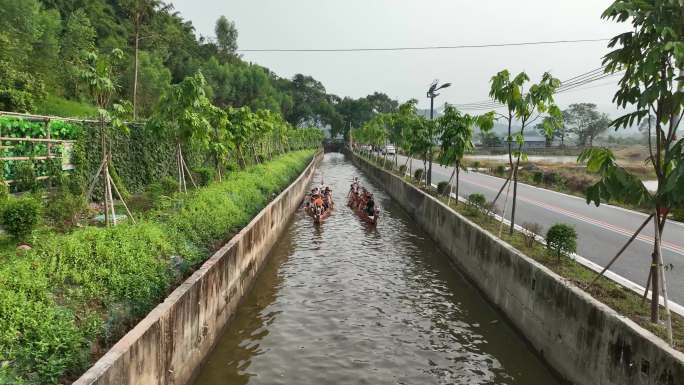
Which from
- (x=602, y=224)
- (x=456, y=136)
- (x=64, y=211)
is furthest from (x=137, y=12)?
(x=602, y=224)

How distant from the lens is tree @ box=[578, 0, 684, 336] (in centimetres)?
614

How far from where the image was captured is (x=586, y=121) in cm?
14000

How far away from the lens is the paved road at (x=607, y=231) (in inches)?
448

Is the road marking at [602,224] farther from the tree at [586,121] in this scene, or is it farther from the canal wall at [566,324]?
the tree at [586,121]

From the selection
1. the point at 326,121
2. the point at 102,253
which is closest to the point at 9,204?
the point at 102,253

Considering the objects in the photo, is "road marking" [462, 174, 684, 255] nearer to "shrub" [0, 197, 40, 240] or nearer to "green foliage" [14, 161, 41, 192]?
"shrub" [0, 197, 40, 240]

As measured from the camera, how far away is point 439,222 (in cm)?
1811

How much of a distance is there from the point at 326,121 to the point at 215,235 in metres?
132

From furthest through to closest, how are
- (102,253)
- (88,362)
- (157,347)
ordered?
(102,253) < (157,347) < (88,362)

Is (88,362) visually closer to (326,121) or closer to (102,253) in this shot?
(102,253)

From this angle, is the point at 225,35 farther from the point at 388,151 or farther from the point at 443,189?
the point at 443,189

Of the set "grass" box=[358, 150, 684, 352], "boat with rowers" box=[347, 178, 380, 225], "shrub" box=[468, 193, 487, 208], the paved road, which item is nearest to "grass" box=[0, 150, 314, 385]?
"grass" box=[358, 150, 684, 352]

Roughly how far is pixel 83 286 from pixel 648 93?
8.39 metres

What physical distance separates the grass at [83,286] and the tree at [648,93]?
23.0 feet
